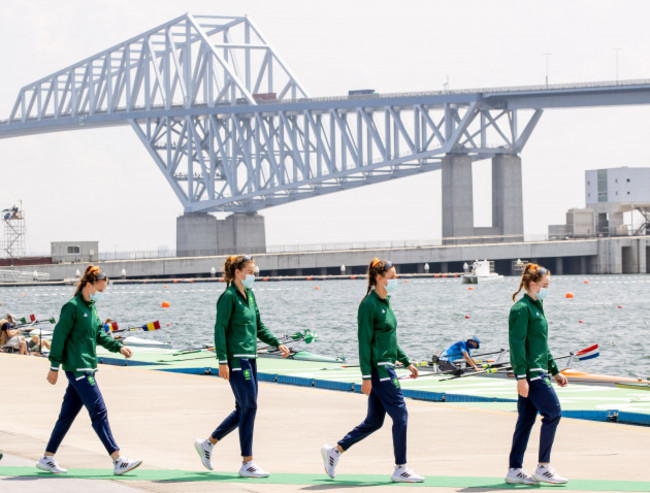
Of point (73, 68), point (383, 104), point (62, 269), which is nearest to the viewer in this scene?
point (62, 269)

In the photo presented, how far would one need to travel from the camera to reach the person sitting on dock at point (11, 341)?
29.7 m

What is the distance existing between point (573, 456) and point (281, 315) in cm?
5532

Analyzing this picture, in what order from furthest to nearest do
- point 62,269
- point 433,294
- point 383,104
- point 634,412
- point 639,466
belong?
point 383,104
point 62,269
point 433,294
point 634,412
point 639,466

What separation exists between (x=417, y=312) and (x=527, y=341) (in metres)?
58.1

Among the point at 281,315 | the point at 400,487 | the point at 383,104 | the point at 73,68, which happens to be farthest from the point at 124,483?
the point at 73,68

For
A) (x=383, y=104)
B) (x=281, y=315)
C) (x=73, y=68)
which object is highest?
(x=73, y=68)

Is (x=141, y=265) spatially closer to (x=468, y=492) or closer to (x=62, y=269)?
(x=62, y=269)

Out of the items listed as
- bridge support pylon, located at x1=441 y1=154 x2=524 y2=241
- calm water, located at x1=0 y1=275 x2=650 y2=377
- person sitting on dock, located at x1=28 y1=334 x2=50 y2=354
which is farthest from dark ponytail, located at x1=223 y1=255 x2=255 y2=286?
bridge support pylon, located at x1=441 y1=154 x2=524 y2=241

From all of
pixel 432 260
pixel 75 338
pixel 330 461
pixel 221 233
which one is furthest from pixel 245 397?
pixel 221 233

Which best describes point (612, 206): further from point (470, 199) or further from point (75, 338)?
point (75, 338)

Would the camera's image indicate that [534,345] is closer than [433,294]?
Yes

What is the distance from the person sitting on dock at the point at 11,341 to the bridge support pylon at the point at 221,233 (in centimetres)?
11208

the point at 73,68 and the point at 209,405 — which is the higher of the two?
the point at 73,68

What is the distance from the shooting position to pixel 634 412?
16.1 metres
